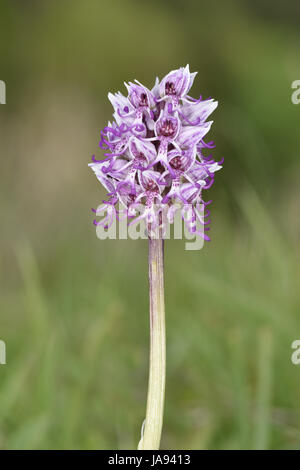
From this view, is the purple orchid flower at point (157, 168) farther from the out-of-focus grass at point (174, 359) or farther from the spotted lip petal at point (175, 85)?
the out-of-focus grass at point (174, 359)

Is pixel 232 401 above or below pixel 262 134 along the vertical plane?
below

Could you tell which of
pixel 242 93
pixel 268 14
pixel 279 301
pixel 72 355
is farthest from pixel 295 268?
pixel 268 14

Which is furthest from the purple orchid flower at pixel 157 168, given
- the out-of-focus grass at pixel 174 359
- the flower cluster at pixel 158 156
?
the out-of-focus grass at pixel 174 359

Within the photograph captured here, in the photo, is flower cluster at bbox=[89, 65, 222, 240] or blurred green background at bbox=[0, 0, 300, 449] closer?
flower cluster at bbox=[89, 65, 222, 240]

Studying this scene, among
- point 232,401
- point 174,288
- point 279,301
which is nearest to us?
point 232,401

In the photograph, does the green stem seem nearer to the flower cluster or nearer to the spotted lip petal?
the flower cluster

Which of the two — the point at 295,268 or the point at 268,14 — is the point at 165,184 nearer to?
the point at 295,268

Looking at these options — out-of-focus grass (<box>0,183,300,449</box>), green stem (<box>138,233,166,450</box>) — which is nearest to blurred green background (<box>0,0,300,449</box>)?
out-of-focus grass (<box>0,183,300,449</box>)
